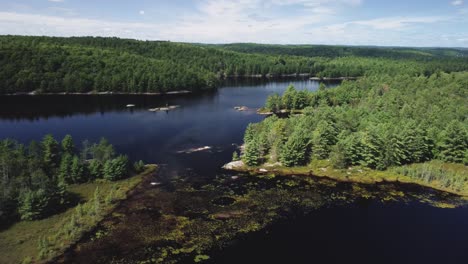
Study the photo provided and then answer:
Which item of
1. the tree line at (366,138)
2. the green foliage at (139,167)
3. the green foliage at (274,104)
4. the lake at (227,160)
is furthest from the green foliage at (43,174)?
the green foliage at (274,104)

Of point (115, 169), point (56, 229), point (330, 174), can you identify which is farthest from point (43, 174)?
point (330, 174)

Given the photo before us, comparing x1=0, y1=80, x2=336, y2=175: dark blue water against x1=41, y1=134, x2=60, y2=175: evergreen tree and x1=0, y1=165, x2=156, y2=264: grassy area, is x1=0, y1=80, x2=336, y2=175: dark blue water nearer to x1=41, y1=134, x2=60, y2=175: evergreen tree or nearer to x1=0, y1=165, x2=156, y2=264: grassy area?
x1=41, y1=134, x2=60, y2=175: evergreen tree

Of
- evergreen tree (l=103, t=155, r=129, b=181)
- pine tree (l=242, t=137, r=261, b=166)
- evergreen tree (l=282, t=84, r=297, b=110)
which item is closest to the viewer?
evergreen tree (l=103, t=155, r=129, b=181)

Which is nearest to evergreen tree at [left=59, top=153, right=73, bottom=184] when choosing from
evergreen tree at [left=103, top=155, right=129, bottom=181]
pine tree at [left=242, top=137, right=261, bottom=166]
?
evergreen tree at [left=103, top=155, right=129, bottom=181]

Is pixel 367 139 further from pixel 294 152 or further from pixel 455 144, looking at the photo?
pixel 455 144

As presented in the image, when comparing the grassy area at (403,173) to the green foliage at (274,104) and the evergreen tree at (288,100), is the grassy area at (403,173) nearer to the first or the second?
the green foliage at (274,104)

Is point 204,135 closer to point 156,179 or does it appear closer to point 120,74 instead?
point 156,179

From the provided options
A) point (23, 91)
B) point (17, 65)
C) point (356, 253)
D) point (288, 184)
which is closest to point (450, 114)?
point (288, 184)
